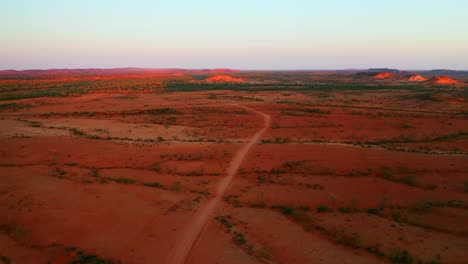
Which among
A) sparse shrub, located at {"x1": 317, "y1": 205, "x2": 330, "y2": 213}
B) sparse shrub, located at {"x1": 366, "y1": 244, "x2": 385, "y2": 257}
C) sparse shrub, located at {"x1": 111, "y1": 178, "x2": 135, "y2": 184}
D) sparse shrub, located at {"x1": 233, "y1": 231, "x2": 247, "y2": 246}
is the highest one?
sparse shrub, located at {"x1": 111, "y1": 178, "x2": 135, "y2": 184}

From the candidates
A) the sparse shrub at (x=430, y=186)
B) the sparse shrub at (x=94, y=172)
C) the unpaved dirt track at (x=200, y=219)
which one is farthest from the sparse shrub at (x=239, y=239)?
the sparse shrub at (x=430, y=186)

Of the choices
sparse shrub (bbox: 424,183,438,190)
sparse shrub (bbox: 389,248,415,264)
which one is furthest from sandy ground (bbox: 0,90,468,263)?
sparse shrub (bbox: 424,183,438,190)

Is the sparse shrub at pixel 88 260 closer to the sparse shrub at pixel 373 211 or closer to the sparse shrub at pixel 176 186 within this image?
the sparse shrub at pixel 176 186

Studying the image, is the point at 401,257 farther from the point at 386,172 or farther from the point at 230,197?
the point at 386,172

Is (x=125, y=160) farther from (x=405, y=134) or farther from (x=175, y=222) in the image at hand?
(x=405, y=134)

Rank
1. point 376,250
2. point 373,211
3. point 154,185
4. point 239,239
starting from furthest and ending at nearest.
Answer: point 154,185, point 373,211, point 239,239, point 376,250

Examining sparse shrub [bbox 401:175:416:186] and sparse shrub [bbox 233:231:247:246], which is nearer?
sparse shrub [bbox 233:231:247:246]

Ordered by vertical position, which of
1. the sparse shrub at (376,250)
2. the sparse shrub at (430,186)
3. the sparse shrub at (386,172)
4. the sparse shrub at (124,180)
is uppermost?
the sparse shrub at (386,172)

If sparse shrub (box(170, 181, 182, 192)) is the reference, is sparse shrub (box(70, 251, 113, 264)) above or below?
below

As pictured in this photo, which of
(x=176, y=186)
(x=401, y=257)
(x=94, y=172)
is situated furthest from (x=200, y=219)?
(x=94, y=172)

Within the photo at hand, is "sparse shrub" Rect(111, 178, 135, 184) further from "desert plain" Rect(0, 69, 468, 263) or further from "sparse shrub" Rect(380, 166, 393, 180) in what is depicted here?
"sparse shrub" Rect(380, 166, 393, 180)

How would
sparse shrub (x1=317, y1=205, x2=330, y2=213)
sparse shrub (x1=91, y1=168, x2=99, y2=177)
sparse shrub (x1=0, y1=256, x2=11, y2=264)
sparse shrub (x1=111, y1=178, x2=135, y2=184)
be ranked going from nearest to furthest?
sparse shrub (x1=0, y1=256, x2=11, y2=264) < sparse shrub (x1=317, y1=205, x2=330, y2=213) < sparse shrub (x1=111, y1=178, x2=135, y2=184) < sparse shrub (x1=91, y1=168, x2=99, y2=177)
